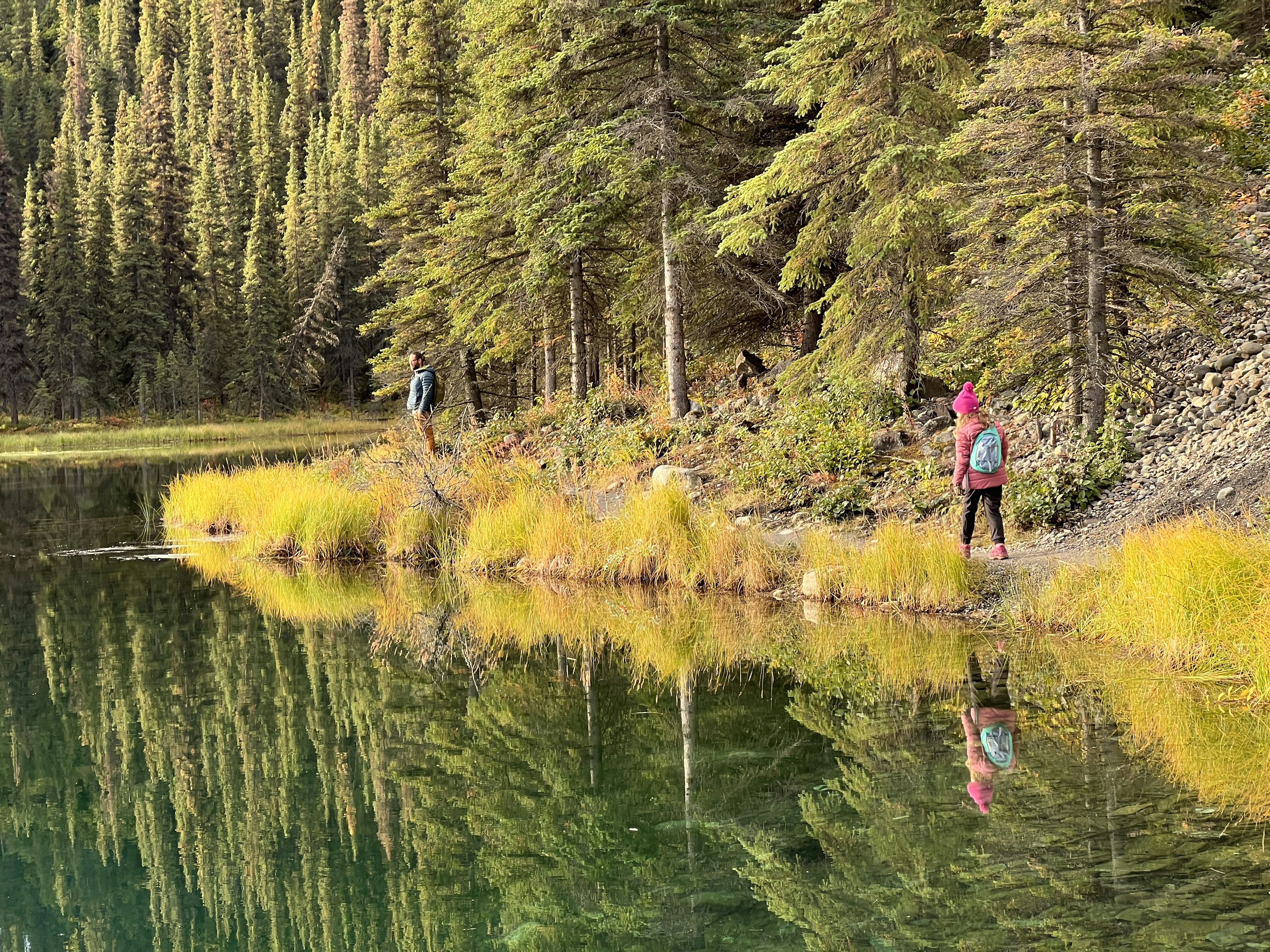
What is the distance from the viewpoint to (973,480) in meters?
11.6

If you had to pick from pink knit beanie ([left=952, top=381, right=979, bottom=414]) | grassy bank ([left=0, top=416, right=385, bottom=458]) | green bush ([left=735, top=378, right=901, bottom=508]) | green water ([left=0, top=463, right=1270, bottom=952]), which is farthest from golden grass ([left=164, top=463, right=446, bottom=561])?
grassy bank ([left=0, top=416, right=385, bottom=458])

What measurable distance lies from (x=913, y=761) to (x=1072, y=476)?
6.84m

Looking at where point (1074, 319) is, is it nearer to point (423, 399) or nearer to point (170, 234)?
point (423, 399)

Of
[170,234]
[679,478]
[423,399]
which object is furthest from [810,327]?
[170,234]

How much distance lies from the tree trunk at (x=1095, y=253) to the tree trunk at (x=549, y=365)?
15118 mm

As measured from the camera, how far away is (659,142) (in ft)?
65.4

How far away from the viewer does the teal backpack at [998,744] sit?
688cm

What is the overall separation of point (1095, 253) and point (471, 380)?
61.2 ft

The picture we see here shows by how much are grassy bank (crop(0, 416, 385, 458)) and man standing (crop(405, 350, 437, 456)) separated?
105 feet

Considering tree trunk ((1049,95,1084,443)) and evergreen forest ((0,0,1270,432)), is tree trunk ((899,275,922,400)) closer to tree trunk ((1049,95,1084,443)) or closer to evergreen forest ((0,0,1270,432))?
evergreen forest ((0,0,1270,432))

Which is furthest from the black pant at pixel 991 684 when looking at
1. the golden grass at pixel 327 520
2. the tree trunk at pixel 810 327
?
the tree trunk at pixel 810 327

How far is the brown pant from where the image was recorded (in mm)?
A: 16969

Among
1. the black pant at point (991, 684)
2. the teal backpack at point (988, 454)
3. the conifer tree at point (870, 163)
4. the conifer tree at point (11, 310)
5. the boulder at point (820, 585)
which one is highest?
the conifer tree at point (11, 310)

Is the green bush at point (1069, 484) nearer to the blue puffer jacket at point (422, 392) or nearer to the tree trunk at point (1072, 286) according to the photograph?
the tree trunk at point (1072, 286)
